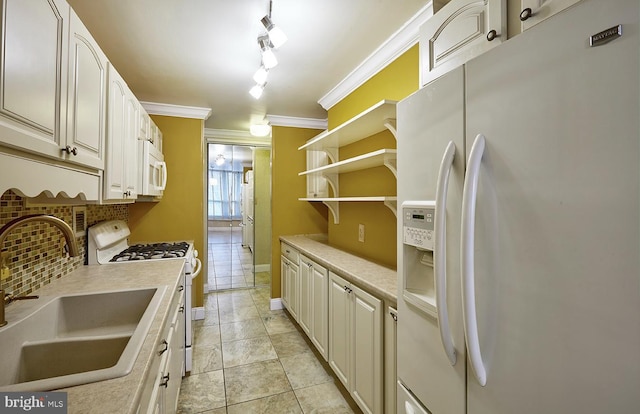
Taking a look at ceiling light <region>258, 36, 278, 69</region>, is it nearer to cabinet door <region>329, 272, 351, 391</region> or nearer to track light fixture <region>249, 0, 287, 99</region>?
track light fixture <region>249, 0, 287, 99</region>

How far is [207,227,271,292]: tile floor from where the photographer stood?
4.76 metres

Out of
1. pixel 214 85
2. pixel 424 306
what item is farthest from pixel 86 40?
pixel 424 306

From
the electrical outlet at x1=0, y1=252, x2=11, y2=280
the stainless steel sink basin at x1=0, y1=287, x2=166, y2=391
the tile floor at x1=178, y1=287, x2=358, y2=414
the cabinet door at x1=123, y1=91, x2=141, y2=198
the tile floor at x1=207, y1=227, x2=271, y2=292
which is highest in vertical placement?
the cabinet door at x1=123, y1=91, x2=141, y2=198

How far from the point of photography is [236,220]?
5.36m

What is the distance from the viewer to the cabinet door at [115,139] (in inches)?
61.7

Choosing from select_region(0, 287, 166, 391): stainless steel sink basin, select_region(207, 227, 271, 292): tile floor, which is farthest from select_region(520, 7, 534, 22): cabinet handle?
select_region(207, 227, 271, 292): tile floor

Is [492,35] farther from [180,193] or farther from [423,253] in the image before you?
[180,193]

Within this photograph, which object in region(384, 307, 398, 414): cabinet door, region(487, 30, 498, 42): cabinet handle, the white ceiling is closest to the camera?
region(487, 30, 498, 42): cabinet handle

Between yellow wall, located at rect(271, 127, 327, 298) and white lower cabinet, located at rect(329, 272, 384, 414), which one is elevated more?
yellow wall, located at rect(271, 127, 327, 298)

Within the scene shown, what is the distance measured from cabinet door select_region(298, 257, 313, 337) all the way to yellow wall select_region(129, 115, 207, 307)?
1.42 meters

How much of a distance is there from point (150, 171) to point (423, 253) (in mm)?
2377

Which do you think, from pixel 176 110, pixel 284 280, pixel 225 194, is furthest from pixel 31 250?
pixel 225 194

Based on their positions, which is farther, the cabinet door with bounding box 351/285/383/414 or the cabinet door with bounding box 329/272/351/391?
the cabinet door with bounding box 329/272/351/391

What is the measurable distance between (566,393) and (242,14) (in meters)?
2.12
